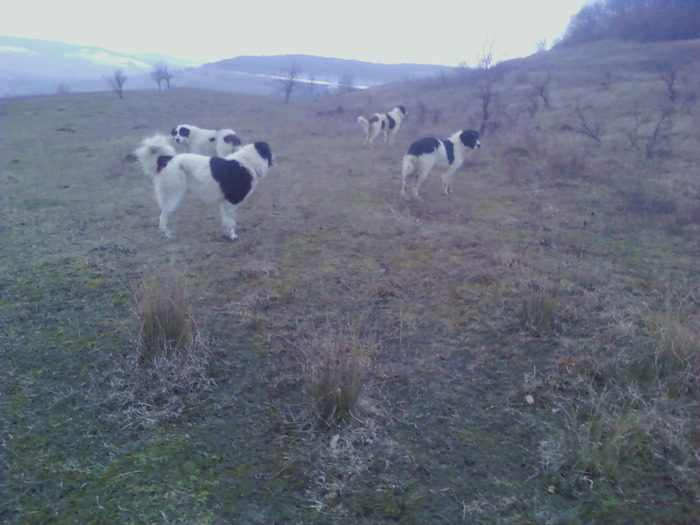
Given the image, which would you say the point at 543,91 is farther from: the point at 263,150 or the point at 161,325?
the point at 161,325

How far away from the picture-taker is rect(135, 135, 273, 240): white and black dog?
7297mm

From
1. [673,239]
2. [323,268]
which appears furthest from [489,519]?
[673,239]

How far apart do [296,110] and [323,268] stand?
2528 cm

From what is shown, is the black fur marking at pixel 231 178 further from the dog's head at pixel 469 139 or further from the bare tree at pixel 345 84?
the bare tree at pixel 345 84

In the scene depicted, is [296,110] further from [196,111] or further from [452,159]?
[452,159]

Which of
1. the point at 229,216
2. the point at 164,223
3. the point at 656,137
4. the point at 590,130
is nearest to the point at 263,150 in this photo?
the point at 229,216

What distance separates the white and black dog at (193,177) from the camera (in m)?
7.30

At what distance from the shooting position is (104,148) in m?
16.1

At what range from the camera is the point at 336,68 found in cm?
6350

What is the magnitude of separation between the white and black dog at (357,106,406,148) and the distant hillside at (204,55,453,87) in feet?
124

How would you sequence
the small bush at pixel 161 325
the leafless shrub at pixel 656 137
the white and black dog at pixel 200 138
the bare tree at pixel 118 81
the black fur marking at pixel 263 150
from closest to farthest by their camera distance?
the small bush at pixel 161 325
the black fur marking at pixel 263 150
the leafless shrub at pixel 656 137
the white and black dog at pixel 200 138
the bare tree at pixel 118 81

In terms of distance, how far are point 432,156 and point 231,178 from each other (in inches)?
185

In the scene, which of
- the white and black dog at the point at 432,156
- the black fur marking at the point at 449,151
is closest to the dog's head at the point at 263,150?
the white and black dog at the point at 432,156

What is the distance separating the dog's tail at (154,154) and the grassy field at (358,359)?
1084 millimetres
